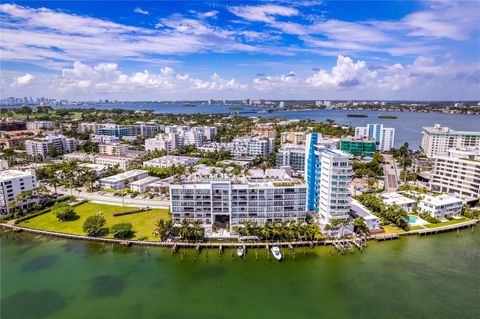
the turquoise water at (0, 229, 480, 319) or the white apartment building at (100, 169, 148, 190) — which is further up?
the white apartment building at (100, 169, 148, 190)

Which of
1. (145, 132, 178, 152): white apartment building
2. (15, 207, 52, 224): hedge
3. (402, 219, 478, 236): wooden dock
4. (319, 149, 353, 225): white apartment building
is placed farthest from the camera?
(145, 132, 178, 152): white apartment building

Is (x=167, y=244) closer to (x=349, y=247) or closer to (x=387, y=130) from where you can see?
(x=349, y=247)

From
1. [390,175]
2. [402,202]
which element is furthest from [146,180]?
[390,175]

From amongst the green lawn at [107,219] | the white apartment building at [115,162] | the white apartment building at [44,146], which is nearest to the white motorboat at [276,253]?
the green lawn at [107,219]

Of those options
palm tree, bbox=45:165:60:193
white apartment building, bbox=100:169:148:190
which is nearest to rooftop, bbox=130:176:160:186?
white apartment building, bbox=100:169:148:190

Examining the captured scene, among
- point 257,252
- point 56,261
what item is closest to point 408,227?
point 257,252

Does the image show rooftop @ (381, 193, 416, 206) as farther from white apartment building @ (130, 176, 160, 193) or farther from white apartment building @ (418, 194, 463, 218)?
white apartment building @ (130, 176, 160, 193)
